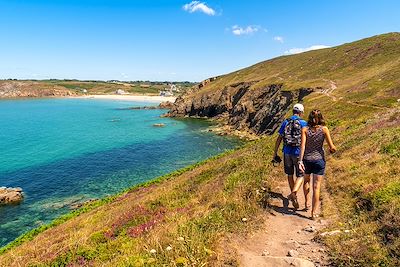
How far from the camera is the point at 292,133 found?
11953 mm

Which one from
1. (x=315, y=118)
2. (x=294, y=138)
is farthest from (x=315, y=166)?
(x=315, y=118)

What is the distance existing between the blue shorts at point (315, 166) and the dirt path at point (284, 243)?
169cm

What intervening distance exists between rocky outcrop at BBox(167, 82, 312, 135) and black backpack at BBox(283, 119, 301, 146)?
2518 inches

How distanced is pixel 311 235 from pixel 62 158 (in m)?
61.7

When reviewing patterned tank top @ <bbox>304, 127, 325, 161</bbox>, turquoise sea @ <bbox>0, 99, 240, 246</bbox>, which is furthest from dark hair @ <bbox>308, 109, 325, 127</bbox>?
turquoise sea @ <bbox>0, 99, 240, 246</bbox>

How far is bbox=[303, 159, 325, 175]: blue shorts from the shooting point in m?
11.2

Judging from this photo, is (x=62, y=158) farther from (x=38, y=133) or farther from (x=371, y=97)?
(x=371, y=97)

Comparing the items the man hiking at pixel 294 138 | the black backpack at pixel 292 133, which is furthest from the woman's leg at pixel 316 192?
the black backpack at pixel 292 133

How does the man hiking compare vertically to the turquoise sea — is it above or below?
above

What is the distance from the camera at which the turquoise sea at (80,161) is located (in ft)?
125

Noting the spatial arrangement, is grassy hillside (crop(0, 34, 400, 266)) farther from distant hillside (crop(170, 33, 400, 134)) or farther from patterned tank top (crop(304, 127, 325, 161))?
distant hillside (crop(170, 33, 400, 134))

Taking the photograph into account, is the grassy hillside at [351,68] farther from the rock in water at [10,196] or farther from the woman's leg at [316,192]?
the rock in water at [10,196]

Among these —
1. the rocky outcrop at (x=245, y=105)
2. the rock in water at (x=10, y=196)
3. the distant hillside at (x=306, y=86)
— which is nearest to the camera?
the rock in water at (x=10, y=196)

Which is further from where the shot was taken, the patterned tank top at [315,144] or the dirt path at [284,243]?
the patterned tank top at [315,144]
